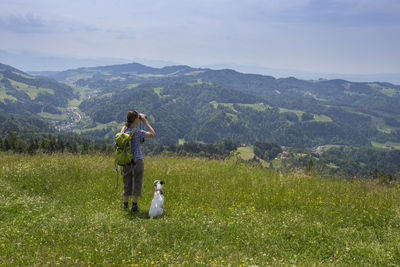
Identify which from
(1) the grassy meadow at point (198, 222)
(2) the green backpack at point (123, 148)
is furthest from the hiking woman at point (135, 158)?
(1) the grassy meadow at point (198, 222)

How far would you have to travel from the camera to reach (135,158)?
7.25 m

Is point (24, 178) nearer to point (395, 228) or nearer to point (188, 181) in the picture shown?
point (188, 181)

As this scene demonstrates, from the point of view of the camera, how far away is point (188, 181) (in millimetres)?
9805

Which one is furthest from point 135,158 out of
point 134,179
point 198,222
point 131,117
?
point 198,222

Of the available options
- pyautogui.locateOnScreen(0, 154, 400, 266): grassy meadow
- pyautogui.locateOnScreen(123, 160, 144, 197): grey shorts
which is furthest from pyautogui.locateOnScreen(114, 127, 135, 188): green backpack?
pyautogui.locateOnScreen(0, 154, 400, 266): grassy meadow

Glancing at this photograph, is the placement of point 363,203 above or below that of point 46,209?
above

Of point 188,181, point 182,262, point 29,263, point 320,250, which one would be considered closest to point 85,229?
point 29,263

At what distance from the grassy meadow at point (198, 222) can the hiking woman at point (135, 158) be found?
66cm

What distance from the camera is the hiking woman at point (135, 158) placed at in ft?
23.3

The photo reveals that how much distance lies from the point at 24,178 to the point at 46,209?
3.50 meters

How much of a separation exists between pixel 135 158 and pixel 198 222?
2.72 m

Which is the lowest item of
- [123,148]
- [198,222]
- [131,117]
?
[198,222]

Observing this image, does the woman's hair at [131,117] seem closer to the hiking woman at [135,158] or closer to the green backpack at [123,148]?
the hiking woman at [135,158]

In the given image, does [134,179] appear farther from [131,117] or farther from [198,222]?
[198,222]
